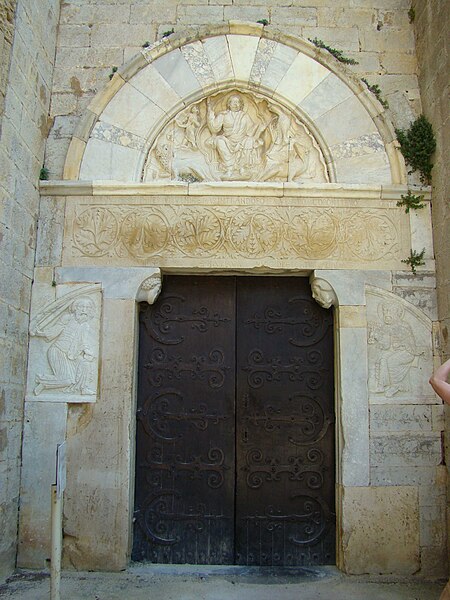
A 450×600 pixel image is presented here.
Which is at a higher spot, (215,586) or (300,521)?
(300,521)

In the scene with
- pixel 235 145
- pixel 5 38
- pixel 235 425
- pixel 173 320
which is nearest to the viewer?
pixel 5 38

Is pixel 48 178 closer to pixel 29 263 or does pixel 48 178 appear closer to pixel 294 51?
pixel 29 263

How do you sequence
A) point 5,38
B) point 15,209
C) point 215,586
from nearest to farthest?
1. point 215,586
2. point 5,38
3. point 15,209

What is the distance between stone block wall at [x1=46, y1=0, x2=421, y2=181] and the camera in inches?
203

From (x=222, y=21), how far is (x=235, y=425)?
11.5 feet

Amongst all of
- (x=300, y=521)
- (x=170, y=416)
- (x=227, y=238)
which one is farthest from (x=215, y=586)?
(x=227, y=238)

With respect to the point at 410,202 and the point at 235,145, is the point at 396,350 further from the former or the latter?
the point at 235,145

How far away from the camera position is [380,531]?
14.6 ft

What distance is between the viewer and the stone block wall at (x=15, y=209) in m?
4.31

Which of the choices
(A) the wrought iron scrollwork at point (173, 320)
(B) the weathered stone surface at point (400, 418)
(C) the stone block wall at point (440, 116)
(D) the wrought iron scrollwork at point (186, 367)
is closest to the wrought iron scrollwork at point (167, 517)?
(D) the wrought iron scrollwork at point (186, 367)

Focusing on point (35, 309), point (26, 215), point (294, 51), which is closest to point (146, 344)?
point (35, 309)

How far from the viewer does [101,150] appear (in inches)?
197

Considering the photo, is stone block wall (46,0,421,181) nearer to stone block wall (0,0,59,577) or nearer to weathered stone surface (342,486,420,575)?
stone block wall (0,0,59,577)

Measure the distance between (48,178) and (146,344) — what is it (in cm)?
161
